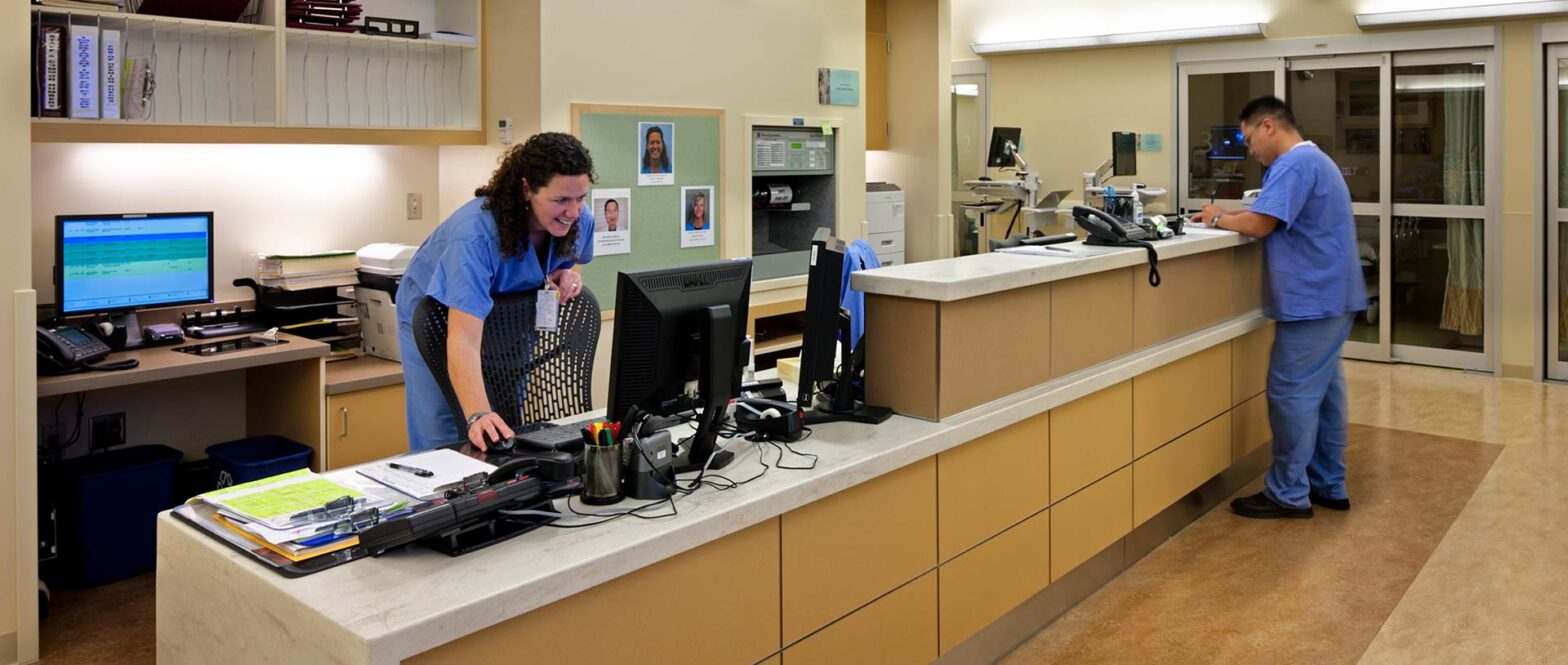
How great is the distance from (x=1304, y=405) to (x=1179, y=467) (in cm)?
68

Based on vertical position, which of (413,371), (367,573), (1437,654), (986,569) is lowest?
(1437,654)

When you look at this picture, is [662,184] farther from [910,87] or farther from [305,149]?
[910,87]

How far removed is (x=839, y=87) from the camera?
6086 mm

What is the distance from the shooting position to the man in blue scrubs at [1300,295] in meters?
4.57

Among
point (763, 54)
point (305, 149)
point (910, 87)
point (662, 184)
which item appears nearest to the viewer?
point (305, 149)

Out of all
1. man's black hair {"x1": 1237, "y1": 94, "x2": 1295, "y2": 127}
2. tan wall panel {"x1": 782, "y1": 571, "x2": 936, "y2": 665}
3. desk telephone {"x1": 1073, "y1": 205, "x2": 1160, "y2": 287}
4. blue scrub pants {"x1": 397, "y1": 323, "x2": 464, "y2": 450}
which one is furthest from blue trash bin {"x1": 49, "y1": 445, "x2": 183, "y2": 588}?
man's black hair {"x1": 1237, "y1": 94, "x2": 1295, "y2": 127}

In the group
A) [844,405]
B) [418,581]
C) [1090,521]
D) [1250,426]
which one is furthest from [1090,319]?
[418,581]

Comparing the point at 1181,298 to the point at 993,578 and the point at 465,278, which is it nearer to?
the point at 993,578

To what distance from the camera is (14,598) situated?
342 centimetres

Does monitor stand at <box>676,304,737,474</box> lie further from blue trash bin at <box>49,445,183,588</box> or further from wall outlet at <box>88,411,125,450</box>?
wall outlet at <box>88,411,125,450</box>

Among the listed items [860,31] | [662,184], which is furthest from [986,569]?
[860,31]

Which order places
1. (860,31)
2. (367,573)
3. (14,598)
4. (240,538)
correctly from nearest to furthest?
(367,573) < (240,538) < (14,598) < (860,31)

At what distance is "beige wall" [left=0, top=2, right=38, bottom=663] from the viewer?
10.9ft

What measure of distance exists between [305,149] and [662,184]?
1.46 meters
